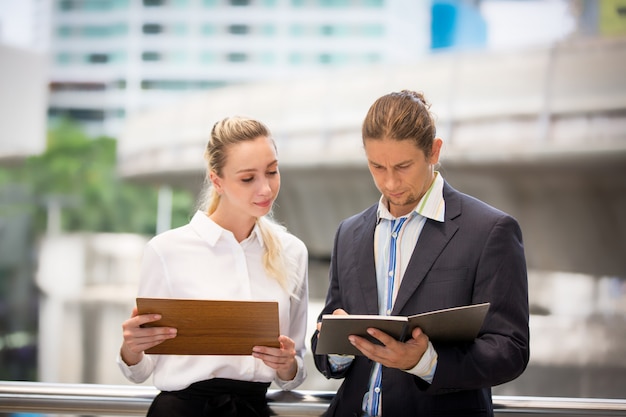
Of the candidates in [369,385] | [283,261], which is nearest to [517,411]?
[369,385]

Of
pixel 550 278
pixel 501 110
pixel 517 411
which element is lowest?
pixel 550 278

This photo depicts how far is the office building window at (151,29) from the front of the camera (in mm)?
19516

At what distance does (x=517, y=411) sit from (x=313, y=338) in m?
0.60

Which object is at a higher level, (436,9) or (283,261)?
(436,9)

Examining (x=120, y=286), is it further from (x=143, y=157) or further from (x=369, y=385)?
(x=369, y=385)

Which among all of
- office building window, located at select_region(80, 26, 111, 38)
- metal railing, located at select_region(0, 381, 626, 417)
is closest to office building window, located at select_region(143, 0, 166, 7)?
office building window, located at select_region(80, 26, 111, 38)

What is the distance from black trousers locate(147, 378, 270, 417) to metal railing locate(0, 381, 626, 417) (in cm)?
7

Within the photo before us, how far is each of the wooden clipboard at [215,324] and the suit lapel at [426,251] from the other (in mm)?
304

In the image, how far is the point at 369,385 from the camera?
66.0 inches

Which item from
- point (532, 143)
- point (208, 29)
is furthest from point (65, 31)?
point (532, 143)

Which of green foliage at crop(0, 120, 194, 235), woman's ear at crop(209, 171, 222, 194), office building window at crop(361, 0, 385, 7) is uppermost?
office building window at crop(361, 0, 385, 7)

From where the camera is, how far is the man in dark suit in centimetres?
148

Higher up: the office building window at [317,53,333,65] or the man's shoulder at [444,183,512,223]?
the office building window at [317,53,333,65]

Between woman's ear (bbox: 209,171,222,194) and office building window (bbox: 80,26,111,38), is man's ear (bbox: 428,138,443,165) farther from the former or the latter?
office building window (bbox: 80,26,111,38)
